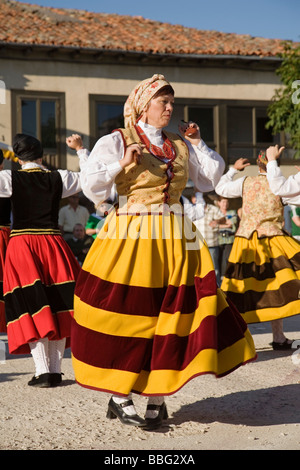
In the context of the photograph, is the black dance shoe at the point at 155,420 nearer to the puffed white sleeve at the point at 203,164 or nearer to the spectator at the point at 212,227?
the puffed white sleeve at the point at 203,164

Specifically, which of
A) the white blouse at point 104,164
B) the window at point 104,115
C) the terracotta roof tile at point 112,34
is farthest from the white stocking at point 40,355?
the terracotta roof tile at point 112,34

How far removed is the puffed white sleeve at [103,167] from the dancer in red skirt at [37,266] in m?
1.46

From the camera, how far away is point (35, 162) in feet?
19.0

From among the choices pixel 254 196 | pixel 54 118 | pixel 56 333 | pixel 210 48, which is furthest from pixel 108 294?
A: pixel 210 48

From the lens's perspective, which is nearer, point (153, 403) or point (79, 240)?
point (153, 403)

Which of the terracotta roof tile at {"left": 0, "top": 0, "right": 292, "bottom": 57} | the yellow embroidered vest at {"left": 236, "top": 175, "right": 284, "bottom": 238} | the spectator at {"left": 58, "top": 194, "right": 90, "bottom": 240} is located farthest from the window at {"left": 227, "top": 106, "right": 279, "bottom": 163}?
the yellow embroidered vest at {"left": 236, "top": 175, "right": 284, "bottom": 238}

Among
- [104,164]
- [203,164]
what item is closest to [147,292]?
[104,164]

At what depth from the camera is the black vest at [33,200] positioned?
5.70 meters

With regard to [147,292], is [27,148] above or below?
above

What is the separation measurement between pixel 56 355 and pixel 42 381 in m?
0.25

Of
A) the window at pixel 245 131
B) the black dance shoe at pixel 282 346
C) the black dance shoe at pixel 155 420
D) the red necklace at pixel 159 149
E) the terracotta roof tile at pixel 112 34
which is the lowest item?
the black dance shoe at pixel 282 346

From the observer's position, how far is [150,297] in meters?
4.14

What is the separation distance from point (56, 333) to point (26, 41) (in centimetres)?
1467

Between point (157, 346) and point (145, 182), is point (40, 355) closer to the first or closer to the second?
point (157, 346)
